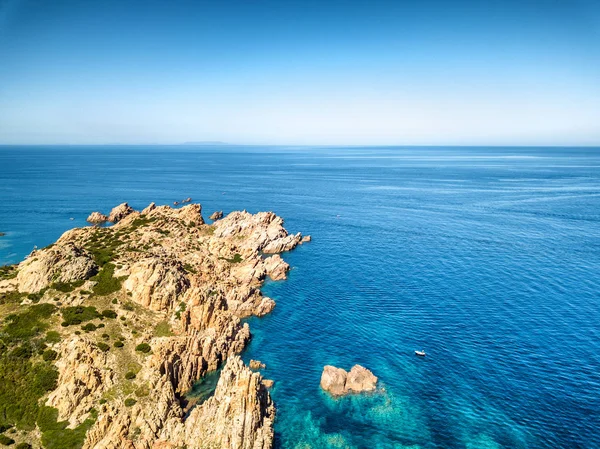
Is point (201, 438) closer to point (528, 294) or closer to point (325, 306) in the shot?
point (325, 306)

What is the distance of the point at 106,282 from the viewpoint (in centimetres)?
7725

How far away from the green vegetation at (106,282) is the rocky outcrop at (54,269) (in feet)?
6.49

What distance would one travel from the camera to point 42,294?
7062cm

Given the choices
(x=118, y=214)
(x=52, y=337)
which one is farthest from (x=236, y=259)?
(x=118, y=214)

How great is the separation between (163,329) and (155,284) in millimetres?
11155

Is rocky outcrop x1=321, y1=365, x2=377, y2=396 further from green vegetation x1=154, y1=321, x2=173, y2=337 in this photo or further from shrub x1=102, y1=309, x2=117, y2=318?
shrub x1=102, y1=309, x2=117, y2=318

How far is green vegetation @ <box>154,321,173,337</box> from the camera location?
67750 millimetres

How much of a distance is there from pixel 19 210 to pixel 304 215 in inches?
5545

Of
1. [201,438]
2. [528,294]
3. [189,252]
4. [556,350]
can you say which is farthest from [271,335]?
[528,294]

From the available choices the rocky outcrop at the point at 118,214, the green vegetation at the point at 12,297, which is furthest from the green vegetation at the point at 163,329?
the rocky outcrop at the point at 118,214

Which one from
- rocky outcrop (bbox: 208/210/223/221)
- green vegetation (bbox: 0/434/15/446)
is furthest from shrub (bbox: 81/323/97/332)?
rocky outcrop (bbox: 208/210/223/221)

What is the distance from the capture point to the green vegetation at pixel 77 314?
213 ft

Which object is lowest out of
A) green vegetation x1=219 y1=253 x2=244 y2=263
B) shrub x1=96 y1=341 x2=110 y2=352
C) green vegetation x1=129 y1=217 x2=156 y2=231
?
green vegetation x1=219 y1=253 x2=244 y2=263

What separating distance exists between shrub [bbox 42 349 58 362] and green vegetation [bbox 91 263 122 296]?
1745 cm
